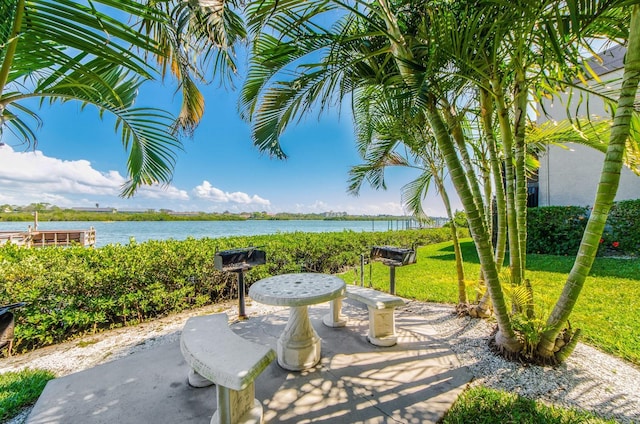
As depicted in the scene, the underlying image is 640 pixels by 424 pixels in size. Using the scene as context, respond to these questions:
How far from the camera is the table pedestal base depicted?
254cm

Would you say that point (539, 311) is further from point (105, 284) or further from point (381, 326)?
point (105, 284)

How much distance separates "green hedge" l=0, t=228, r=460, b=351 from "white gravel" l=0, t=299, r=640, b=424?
0.73ft

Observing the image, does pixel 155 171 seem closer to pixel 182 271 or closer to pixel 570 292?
pixel 182 271

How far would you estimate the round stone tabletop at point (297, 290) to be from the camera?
2340mm

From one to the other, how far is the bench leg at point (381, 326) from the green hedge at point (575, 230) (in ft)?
29.5

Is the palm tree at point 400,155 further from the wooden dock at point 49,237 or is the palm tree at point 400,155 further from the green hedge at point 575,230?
the wooden dock at point 49,237

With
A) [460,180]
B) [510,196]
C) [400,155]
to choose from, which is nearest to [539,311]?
[510,196]

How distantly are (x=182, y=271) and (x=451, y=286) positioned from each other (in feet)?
17.1

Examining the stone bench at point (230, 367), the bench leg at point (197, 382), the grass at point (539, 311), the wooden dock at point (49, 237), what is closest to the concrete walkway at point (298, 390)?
the bench leg at point (197, 382)

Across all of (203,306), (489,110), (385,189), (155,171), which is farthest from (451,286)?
(155,171)

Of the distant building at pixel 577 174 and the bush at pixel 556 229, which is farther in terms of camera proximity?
the distant building at pixel 577 174

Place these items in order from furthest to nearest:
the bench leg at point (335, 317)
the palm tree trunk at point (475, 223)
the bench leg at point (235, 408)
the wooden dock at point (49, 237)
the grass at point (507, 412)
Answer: the wooden dock at point (49, 237), the bench leg at point (335, 317), the palm tree trunk at point (475, 223), the grass at point (507, 412), the bench leg at point (235, 408)

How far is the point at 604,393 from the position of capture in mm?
2168

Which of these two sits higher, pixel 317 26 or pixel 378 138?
pixel 317 26
